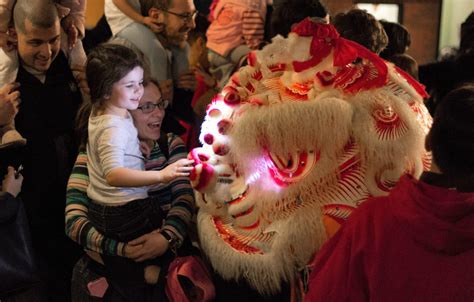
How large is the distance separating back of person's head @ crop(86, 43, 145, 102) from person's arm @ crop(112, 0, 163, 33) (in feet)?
1.77

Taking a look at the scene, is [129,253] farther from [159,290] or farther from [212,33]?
[212,33]

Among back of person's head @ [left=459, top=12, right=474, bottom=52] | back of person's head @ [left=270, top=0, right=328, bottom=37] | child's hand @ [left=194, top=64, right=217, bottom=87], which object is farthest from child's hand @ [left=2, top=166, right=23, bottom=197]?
back of person's head @ [left=459, top=12, right=474, bottom=52]

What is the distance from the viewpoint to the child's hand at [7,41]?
242 centimetres

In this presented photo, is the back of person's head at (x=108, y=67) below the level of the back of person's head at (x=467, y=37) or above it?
above

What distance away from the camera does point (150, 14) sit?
2.69 m

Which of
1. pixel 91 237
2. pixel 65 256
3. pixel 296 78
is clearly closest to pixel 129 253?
pixel 91 237

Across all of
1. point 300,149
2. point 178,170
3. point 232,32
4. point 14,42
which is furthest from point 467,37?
point 14,42

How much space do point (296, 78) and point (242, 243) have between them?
47 centimetres

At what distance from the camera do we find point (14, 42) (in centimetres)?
243

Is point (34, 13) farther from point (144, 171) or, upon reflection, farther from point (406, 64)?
point (406, 64)

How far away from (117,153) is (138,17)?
2.80 feet

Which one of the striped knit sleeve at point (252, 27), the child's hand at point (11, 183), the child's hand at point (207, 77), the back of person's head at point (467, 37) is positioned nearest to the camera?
the child's hand at point (11, 183)

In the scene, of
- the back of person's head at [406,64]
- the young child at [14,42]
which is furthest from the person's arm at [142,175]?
the back of person's head at [406,64]

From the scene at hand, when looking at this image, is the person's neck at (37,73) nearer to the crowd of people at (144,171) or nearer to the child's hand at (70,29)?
the crowd of people at (144,171)
